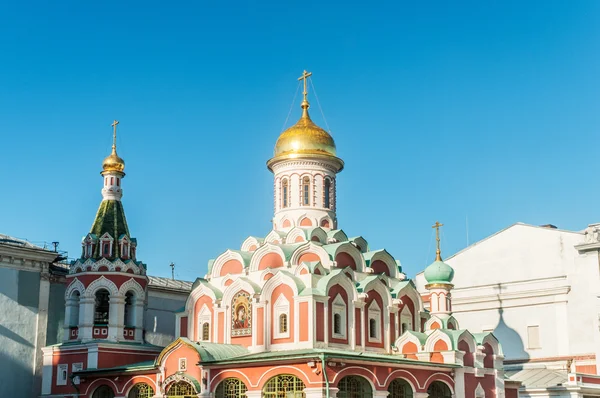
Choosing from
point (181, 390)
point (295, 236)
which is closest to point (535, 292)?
point (295, 236)

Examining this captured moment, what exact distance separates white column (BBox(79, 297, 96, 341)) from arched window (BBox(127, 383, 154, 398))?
2.82 metres

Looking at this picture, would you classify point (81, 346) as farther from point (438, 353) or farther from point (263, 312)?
point (438, 353)

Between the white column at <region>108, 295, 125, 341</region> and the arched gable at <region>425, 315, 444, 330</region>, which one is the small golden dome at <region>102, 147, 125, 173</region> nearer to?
the white column at <region>108, 295, 125, 341</region>

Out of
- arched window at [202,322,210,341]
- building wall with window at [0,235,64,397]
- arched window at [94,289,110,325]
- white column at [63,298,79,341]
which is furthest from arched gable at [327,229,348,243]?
building wall with window at [0,235,64,397]

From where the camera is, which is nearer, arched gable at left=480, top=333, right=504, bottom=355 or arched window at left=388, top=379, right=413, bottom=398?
arched window at left=388, top=379, right=413, bottom=398

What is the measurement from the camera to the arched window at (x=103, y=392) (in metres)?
27.3

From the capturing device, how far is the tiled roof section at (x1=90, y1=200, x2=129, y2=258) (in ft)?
96.2

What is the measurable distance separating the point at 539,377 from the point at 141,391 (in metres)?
14.2

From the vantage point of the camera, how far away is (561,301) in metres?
31.9

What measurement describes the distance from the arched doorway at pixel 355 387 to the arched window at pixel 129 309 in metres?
9.29

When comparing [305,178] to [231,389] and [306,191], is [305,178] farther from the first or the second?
[231,389]

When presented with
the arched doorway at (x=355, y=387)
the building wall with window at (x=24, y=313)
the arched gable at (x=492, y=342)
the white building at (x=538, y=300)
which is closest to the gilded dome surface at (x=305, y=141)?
the arched gable at (x=492, y=342)

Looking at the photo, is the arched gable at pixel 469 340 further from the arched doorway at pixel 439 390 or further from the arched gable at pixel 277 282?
the arched gable at pixel 277 282

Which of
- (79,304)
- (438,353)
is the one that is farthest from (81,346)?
(438,353)
